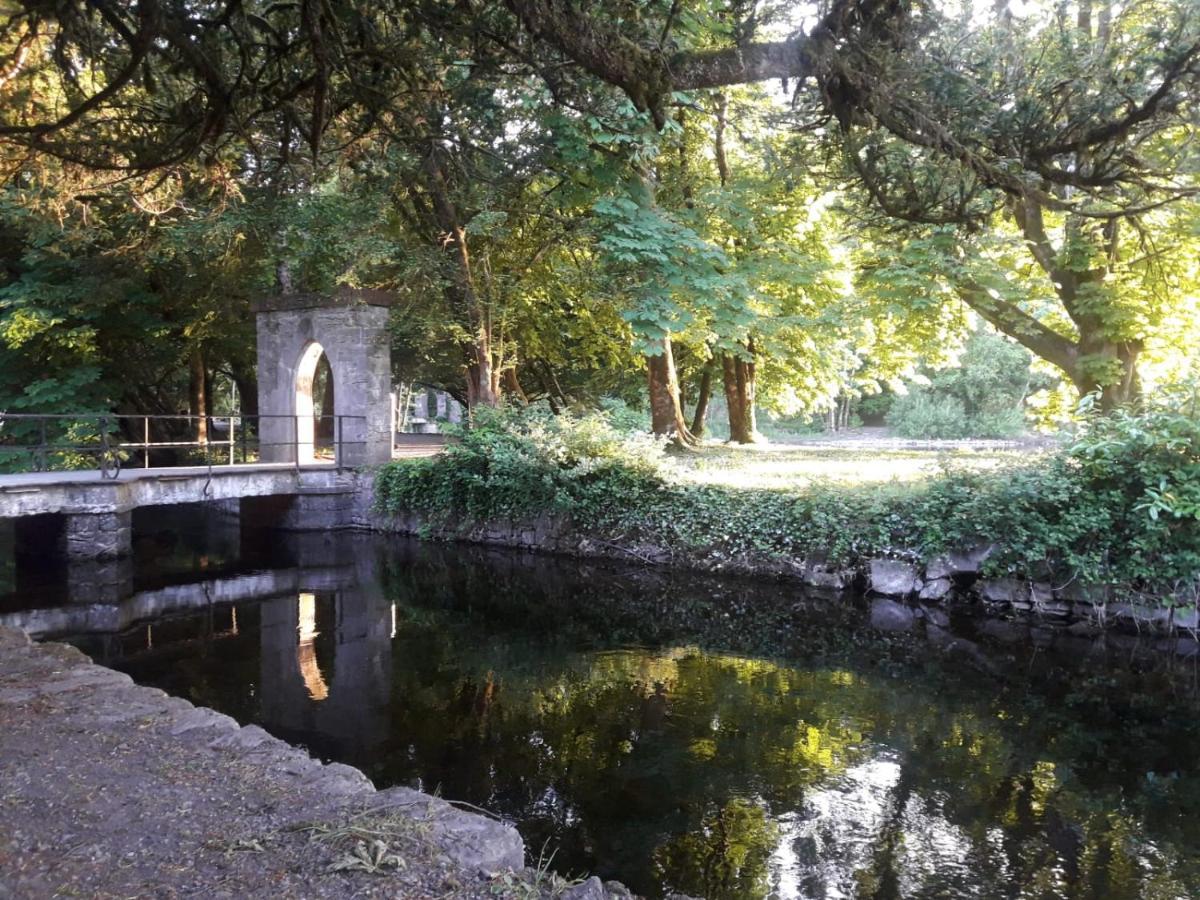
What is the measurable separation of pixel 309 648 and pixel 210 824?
5678mm

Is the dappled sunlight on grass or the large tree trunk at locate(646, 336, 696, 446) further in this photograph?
the large tree trunk at locate(646, 336, 696, 446)

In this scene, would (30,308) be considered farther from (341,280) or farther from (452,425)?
(452,425)

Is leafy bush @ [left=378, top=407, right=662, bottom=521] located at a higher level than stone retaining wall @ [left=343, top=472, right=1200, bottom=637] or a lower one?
higher

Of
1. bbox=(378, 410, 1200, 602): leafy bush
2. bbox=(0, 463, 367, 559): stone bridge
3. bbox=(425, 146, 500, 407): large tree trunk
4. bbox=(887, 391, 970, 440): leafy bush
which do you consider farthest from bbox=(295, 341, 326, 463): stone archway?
bbox=(887, 391, 970, 440): leafy bush

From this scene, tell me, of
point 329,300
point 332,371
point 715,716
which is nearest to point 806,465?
point 332,371

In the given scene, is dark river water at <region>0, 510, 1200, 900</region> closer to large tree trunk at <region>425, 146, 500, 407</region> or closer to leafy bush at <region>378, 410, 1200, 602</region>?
leafy bush at <region>378, 410, 1200, 602</region>

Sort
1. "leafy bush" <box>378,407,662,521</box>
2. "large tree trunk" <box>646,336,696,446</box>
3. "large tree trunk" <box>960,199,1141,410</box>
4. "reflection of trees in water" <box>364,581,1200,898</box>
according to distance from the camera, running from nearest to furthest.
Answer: "reflection of trees in water" <box>364,581,1200,898</box> < "leafy bush" <box>378,407,662,521</box> < "large tree trunk" <box>960,199,1141,410</box> < "large tree trunk" <box>646,336,696,446</box>

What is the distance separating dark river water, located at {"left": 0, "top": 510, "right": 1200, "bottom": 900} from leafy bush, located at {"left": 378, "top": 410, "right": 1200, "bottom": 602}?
774 mm

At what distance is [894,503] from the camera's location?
35.4 ft

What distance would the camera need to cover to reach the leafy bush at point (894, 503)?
9266 mm

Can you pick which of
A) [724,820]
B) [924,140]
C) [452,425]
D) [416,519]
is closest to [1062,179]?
[924,140]

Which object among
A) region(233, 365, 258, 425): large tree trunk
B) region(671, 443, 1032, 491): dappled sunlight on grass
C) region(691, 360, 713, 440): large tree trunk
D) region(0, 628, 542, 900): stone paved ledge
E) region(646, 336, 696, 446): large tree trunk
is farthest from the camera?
region(691, 360, 713, 440): large tree trunk

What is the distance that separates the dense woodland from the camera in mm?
4742

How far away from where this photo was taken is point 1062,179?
474cm
